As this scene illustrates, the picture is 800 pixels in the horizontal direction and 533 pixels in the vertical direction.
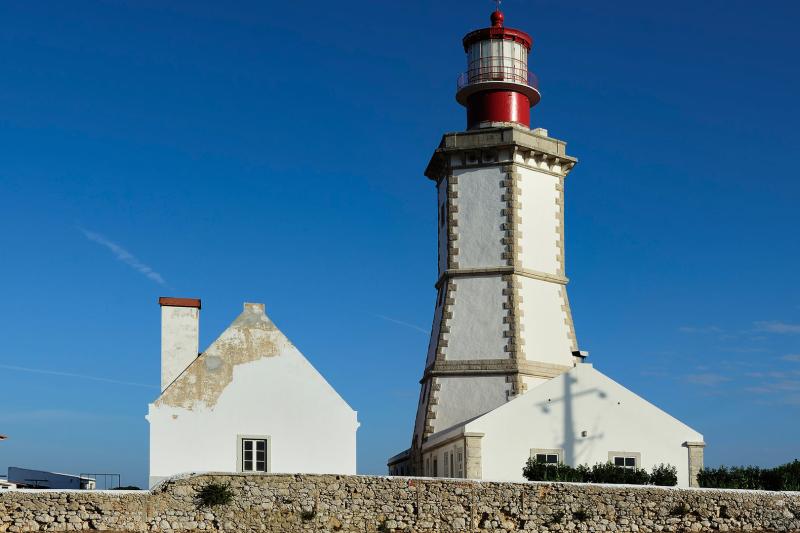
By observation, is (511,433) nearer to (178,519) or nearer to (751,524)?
(751,524)

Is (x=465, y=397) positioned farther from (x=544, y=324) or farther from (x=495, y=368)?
(x=544, y=324)

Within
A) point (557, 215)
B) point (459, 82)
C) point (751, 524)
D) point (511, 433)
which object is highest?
point (459, 82)

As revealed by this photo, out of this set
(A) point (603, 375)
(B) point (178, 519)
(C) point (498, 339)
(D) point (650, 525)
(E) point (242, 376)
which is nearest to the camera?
(B) point (178, 519)

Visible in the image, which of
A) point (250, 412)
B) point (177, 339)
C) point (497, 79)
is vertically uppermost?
point (497, 79)

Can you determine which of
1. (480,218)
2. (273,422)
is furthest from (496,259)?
(273,422)

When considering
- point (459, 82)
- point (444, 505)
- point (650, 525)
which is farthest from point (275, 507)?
point (459, 82)

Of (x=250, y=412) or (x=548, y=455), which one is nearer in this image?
(x=250, y=412)

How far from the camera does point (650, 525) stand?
74.0 feet

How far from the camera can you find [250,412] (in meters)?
24.9

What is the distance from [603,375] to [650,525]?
17.2 ft

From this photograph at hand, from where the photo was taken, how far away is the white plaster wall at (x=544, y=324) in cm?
2995

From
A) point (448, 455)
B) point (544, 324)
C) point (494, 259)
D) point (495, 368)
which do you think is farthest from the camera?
point (494, 259)

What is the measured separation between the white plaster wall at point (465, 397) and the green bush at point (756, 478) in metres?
5.86

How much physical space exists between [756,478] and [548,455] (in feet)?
15.2
